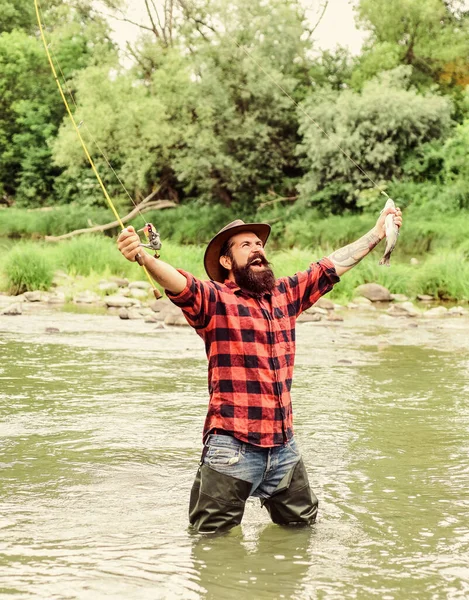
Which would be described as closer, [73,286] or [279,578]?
[279,578]

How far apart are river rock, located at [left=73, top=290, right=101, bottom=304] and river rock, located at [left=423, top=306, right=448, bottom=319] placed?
5.34 meters

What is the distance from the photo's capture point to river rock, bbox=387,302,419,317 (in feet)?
46.6

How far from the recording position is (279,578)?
366 cm

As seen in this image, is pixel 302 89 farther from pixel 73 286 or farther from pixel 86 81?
pixel 73 286

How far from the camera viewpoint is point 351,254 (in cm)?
457

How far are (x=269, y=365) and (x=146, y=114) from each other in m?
30.8

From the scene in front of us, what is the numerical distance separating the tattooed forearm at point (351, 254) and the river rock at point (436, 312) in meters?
9.65

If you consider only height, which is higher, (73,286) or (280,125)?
(280,125)

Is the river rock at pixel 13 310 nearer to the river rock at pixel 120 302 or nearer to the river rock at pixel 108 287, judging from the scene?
the river rock at pixel 120 302

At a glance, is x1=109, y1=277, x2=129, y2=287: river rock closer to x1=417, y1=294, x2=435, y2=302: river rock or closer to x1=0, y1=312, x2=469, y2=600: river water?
x1=417, y1=294, x2=435, y2=302: river rock

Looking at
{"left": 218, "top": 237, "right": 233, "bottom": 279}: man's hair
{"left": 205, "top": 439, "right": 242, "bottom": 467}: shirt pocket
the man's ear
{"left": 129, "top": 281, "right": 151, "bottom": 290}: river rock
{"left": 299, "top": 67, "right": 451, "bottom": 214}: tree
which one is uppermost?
{"left": 299, "top": 67, "right": 451, "bottom": 214}: tree

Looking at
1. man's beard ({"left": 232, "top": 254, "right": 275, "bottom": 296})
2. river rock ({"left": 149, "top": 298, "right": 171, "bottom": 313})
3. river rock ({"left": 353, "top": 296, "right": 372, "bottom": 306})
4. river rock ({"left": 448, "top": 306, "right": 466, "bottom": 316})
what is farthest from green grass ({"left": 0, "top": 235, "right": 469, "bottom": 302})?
man's beard ({"left": 232, "top": 254, "right": 275, "bottom": 296})

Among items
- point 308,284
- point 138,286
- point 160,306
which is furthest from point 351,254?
point 138,286

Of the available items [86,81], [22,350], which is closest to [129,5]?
[86,81]
